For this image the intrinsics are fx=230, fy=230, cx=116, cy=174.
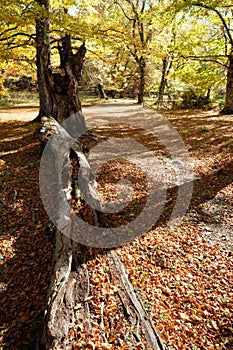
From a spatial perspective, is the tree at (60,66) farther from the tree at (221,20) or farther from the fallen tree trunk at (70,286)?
the tree at (221,20)

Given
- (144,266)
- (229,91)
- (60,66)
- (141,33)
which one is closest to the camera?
(144,266)

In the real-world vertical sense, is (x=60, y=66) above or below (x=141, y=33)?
below

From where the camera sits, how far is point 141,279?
12.1 ft

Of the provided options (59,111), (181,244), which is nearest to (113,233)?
(181,244)

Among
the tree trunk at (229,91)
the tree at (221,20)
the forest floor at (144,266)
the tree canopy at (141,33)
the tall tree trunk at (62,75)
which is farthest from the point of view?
the tree trunk at (229,91)

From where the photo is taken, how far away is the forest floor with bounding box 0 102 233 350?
294 cm

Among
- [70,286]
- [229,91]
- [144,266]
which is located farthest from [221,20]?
[70,286]

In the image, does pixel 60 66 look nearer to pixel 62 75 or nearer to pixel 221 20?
pixel 62 75

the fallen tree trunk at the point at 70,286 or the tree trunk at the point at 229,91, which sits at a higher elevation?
the tree trunk at the point at 229,91

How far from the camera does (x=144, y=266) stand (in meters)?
3.93

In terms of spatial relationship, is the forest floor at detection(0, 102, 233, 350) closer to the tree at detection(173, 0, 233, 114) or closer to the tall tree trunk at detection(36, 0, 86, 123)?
the tall tree trunk at detection(36, 0, 86, 123)

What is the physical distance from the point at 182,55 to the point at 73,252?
13146 mm

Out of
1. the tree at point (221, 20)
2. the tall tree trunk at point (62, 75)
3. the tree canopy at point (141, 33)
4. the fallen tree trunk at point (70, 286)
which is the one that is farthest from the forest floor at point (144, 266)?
the tree at point (221, 20)

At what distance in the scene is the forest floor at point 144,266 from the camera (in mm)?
2938
